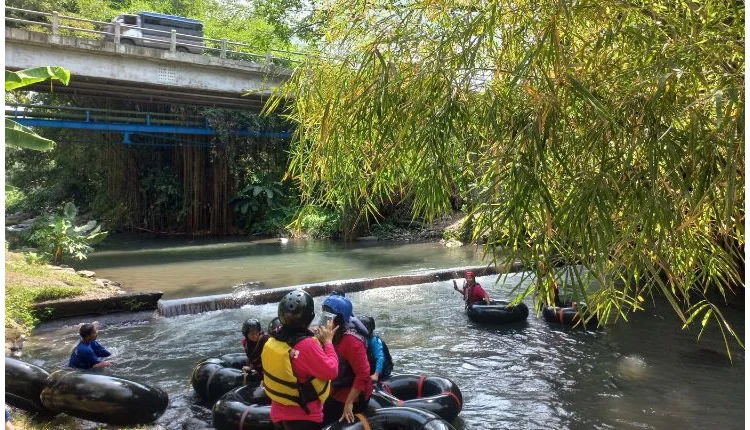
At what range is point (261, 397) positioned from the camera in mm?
5855

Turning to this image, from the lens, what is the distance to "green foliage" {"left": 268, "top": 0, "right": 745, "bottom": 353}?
7.65 feet

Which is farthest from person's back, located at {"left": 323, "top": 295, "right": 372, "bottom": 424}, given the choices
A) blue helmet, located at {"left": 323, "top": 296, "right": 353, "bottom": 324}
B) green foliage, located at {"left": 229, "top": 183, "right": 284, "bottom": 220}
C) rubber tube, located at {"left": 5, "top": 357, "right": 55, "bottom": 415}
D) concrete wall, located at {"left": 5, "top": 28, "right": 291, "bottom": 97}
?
green foliage, located at {"left": 229, "top": 183, "right": 284, "bottom": 220}

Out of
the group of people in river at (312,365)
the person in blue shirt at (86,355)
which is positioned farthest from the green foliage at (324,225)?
the group of people in river at (312,365)

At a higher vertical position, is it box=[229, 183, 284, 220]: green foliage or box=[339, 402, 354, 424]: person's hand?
box=[229, 183, 284, 220]: green foliage

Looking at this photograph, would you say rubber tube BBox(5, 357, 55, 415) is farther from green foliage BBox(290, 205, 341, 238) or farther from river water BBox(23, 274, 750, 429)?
green foliage BBox(290, 205, 341, 238)

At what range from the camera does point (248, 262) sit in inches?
711

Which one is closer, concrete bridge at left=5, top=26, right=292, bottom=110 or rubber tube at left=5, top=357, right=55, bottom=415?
rubber tube at left=5, top=357, right=55, bottom=415

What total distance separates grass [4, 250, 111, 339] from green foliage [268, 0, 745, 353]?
799 cm

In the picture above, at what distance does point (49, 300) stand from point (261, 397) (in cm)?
633

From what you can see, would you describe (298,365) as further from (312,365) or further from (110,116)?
(110,116)

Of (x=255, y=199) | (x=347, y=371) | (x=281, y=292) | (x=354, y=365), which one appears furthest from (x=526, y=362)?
(x=255, y=199)

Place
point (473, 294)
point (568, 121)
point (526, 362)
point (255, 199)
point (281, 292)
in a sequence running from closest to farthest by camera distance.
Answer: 1. point (568, 121)
2. point (526, 362)
3. point (473, 294)
4. point (281, 292)
5. point (255, 199)

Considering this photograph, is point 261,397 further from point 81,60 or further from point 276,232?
point 276,232

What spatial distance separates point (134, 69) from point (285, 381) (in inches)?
669
